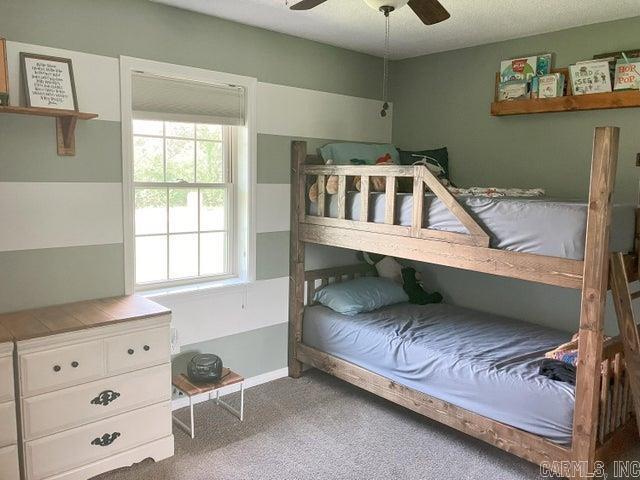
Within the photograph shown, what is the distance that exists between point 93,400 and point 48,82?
5.04ft

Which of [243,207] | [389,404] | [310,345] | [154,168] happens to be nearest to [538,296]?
[389,404]

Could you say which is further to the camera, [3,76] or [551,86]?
[551,86]

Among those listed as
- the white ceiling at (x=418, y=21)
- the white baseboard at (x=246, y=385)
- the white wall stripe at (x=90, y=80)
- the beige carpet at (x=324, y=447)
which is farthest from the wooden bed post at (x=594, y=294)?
the white wall stripe at (x=90, y=80)

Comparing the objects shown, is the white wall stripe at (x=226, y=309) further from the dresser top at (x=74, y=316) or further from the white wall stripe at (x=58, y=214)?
the white wall stripe at (x=58, y=214)

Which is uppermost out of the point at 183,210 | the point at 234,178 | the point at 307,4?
the point at 307,4

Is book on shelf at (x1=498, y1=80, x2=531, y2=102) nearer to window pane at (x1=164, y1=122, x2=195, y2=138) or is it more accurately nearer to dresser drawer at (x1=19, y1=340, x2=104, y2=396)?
window pane at (x1=164, y1=122, x2=195, y2=138)

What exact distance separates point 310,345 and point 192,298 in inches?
36.4

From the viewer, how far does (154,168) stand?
318cm

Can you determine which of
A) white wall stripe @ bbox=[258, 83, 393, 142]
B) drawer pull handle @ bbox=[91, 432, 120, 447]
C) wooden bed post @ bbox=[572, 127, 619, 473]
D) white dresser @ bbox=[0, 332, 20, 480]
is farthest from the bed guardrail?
white dresser @ bbox=[0, 332, 20, 480]

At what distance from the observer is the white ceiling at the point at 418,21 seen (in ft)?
9.45

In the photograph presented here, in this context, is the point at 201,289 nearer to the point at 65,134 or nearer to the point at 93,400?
the point at 93,400

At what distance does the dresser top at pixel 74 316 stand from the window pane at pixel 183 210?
59cm

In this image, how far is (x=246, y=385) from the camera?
3621 millimetres

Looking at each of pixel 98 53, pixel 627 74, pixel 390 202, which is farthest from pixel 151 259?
pixel 627 74
